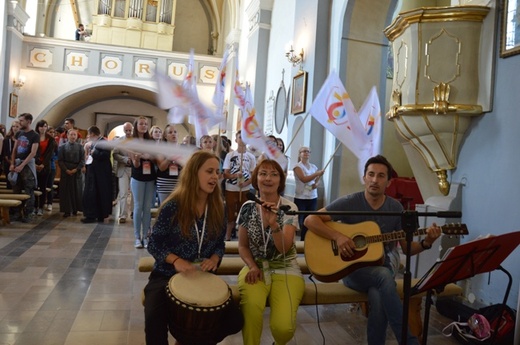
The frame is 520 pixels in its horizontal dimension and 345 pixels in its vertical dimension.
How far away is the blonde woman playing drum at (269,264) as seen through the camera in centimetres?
239

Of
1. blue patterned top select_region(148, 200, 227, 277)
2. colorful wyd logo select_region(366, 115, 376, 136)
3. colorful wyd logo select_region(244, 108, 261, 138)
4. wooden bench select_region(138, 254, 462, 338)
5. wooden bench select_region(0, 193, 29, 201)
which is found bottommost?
wooden bench select_region(138, 254, 462, 338)

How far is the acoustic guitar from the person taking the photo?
2617 millimetres

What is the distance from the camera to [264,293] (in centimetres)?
250

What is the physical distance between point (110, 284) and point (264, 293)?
1926 mm

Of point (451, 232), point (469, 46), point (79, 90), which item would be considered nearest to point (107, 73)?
point (79, 90)

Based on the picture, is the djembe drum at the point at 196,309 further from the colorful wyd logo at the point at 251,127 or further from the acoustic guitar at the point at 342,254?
the colorful wyd logo at the point at 251,127

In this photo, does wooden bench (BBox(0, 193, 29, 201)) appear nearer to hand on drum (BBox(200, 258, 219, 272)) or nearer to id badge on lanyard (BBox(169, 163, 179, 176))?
id badge on lanyard (BBox(169, 163, 179, 176))

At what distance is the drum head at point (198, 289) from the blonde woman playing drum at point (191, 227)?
0.25ft

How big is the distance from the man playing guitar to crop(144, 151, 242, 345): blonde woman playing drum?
586 mm

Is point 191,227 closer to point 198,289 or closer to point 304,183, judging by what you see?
point 198,289

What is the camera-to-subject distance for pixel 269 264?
2660mm

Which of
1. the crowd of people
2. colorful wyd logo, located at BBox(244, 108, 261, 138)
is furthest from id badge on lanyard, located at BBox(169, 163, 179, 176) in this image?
the crowd of people

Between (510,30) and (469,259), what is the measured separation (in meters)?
1.93

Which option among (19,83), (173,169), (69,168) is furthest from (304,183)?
(19,83)
